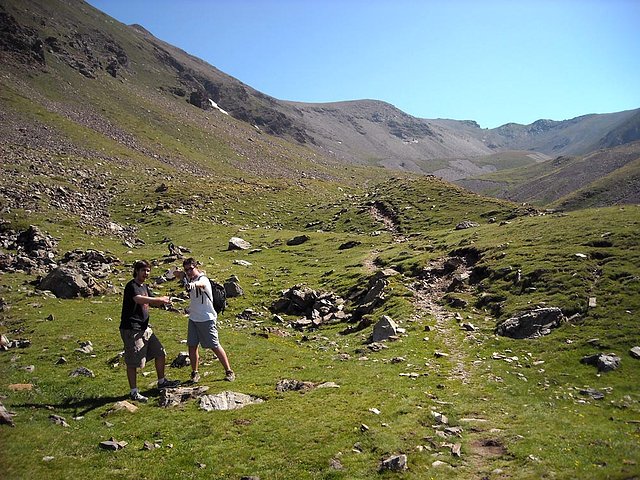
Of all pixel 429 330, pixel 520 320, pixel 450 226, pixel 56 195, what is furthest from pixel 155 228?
pixel 520 320

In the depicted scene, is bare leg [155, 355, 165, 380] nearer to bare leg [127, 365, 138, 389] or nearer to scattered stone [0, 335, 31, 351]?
bare leg [127, 365, 138, 389]

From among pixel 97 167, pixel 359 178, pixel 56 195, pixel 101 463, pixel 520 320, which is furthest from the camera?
pixel 359 178

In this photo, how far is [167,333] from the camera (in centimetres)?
2453

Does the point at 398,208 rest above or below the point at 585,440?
above

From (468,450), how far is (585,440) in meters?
3.58

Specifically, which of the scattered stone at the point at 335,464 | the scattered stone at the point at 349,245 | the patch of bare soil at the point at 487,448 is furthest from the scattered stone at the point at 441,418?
the scattered stone at the point at 349,245

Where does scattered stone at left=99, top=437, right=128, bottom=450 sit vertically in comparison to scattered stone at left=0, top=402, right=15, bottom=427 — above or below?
below

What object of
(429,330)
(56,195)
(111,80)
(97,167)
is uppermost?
(111,80)

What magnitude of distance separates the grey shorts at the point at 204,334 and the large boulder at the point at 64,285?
1872 centimetres

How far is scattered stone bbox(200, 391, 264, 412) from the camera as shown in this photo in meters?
14.5

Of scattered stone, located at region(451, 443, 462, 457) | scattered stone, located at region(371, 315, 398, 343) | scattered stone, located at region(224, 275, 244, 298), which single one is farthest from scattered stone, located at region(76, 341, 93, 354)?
scattered stone, located at region(451, 443, 462, 457)

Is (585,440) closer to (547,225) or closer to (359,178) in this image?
(547,225)

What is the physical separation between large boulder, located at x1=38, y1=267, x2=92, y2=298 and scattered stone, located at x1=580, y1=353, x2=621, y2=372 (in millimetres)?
31595

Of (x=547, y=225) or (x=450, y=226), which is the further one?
(x=450, y=226)
